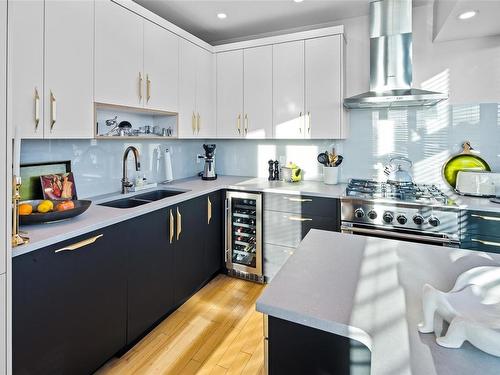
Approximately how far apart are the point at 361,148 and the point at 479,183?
1.02 meters

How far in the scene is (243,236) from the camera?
10.1 feet

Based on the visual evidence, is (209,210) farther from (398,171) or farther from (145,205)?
(398,171)

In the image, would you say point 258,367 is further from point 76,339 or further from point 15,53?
point 15,53

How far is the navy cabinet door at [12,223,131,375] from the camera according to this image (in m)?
1.35

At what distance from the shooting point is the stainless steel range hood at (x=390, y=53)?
2586 millimetres

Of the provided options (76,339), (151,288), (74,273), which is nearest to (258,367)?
(151,288)

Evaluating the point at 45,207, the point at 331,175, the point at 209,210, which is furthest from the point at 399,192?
the point at 45,207

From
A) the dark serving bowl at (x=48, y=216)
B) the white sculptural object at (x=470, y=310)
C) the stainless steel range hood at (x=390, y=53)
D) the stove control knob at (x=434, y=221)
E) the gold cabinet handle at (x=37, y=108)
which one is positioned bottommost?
the white sculptural object at (x=470, y=310)

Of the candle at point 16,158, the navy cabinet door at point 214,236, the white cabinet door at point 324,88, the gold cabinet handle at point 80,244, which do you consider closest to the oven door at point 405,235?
the white cabinet door at point 324,88

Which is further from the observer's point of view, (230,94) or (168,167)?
(230,94)

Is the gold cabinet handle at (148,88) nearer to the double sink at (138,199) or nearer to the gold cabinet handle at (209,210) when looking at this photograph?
the double sink at (138,199)

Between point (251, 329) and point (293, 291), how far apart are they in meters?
1.54

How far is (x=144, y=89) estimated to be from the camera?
2395 mm

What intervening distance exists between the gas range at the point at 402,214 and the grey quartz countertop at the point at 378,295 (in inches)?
43.0
